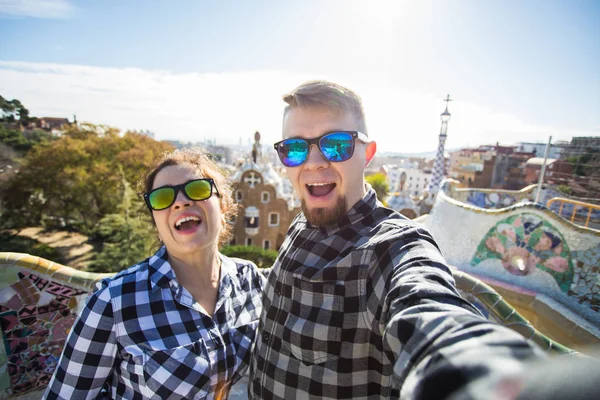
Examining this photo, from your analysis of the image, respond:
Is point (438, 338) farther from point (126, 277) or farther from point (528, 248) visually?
point (528, 248)

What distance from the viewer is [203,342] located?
6.03ft

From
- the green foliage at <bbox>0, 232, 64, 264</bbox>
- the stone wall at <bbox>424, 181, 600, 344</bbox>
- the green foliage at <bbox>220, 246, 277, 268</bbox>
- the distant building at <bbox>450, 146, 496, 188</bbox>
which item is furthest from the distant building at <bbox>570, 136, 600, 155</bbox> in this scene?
the green foliage at <bbox>0, 232, 64, 264</bbox>

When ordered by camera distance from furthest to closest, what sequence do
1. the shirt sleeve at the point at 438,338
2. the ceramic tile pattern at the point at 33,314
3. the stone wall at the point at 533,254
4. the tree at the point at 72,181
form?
the tree at the point at 72,181, the stone wall at the point at 533,254, the ceramic tile pattern at the point at 33,314, the shirt sleeve at the point at 438,338

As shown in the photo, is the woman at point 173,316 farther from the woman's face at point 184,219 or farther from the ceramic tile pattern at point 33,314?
the ceramic tile pattern at point 33,314

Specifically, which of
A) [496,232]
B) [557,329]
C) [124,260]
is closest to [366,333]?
[557,329]

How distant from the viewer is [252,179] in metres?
15.9

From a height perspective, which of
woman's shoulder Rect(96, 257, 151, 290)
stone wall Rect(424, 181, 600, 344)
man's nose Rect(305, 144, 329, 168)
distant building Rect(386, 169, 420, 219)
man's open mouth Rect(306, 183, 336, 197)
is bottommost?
distant building Rect(386, 169, 420, 219)

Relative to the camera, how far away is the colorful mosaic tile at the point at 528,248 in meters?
5.48

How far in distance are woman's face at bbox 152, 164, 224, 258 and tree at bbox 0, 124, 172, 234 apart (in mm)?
13989

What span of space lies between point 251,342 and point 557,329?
5364mm

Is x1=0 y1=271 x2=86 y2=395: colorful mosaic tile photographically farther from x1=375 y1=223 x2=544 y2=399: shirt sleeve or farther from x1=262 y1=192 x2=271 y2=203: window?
x1=262 y1=192 x2=271 y2=203: window

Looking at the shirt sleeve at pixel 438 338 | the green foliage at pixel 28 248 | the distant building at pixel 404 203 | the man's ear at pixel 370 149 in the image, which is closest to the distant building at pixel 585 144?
the distant building at pixel 404 203

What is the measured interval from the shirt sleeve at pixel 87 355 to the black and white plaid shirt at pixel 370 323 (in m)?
0.81

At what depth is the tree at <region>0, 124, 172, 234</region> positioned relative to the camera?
52.0 ft
